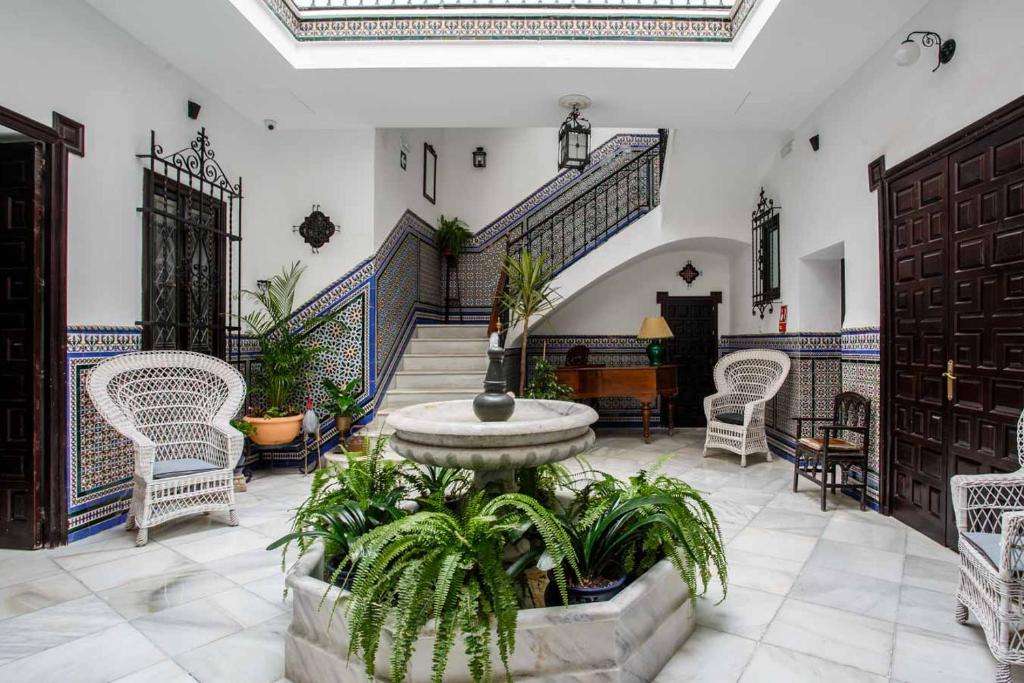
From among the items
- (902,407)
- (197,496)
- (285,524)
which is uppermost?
(902,407)

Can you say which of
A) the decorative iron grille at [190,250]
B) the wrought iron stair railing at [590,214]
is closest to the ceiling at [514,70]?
the decorative iron grille at [190,250]

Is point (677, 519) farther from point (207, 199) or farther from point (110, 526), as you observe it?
point (207, 199)

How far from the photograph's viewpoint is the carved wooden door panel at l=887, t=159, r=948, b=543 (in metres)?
3.41

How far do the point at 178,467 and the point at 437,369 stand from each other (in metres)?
3.23

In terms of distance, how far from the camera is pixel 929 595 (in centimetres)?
268

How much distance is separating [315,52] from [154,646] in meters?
4.02

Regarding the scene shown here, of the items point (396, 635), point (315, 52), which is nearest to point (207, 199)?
point (315, 52)

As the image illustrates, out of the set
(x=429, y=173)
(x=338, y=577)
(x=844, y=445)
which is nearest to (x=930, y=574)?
(x=844, y=445)

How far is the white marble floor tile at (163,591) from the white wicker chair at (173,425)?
2.06ft

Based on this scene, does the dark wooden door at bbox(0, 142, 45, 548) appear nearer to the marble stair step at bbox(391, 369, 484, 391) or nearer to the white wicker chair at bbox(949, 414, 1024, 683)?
the marble stair step at bbox(391, 369, 484, 391)

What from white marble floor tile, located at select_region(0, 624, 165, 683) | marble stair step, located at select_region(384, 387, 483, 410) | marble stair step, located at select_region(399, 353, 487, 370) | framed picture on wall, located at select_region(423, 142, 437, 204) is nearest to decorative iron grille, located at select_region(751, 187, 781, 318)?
marble stair step, located at select_region(399, 353, 487, 370)

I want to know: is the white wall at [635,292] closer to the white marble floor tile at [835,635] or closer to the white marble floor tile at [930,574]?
the white marble floor tile at [930,574]

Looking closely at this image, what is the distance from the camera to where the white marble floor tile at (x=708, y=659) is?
2.05 metres

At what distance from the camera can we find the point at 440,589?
1699 mm
